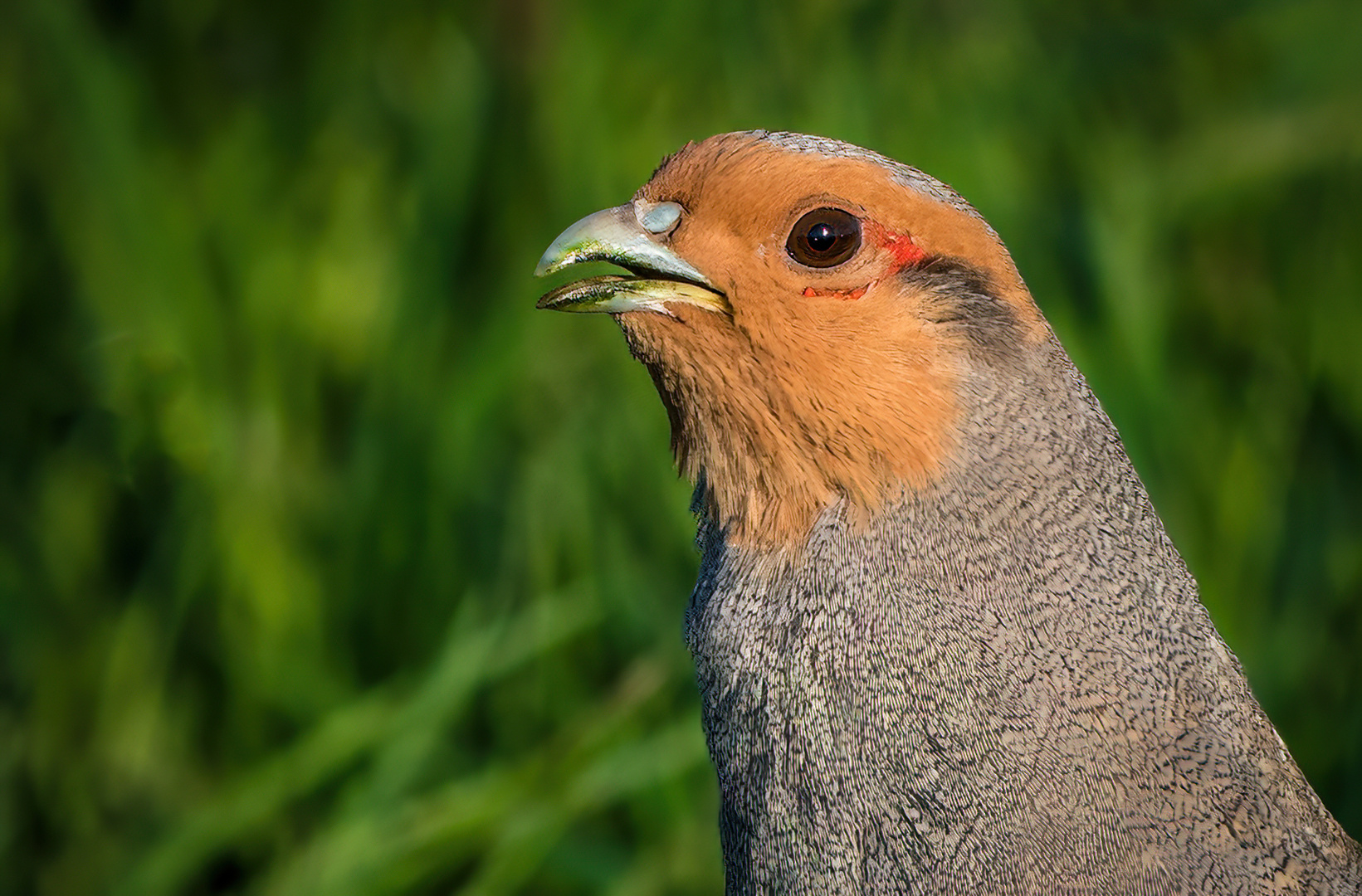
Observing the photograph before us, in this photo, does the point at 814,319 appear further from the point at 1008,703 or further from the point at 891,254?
the point at 1008,703

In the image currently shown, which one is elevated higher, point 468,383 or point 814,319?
point 468,383

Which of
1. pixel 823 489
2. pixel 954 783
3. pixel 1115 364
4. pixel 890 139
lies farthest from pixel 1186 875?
pixel 890 139

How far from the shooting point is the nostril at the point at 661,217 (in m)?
2.05

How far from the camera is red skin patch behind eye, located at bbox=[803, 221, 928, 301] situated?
197 centimetres

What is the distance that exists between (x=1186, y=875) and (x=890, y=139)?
109 inches

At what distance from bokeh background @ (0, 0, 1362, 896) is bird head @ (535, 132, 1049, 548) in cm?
114

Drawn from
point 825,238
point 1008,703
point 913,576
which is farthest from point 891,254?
point 1008,703

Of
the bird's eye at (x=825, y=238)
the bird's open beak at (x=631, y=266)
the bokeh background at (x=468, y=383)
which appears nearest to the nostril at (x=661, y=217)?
the bird's open beak at (x=631, y=266)

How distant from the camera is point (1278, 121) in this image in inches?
173

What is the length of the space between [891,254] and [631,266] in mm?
339

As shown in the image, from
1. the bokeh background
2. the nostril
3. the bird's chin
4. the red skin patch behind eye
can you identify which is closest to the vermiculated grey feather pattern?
the red skin patch behind eye

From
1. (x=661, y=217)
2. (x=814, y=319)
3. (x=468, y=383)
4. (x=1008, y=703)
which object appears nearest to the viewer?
(x=1008, y=703)

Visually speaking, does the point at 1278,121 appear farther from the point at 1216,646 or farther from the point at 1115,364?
the point at 1216,646

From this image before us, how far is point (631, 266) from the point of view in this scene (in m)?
2.06
